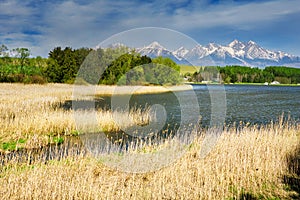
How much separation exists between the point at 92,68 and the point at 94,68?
Answer: 610 mm

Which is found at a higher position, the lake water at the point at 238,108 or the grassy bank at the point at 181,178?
the lake water at the point at 238,108

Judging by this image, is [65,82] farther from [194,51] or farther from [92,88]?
[194,51]

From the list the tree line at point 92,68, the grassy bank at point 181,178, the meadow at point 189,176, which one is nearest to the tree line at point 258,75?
the tree line at point 92,68

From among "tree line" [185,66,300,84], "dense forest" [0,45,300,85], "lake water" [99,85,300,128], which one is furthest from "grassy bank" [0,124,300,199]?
"tree line" [185,66,300,84]

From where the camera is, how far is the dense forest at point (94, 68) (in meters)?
43.5

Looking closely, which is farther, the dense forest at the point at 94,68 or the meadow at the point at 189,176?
the dense forest at the point at 94,68

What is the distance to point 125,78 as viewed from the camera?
1921 inches

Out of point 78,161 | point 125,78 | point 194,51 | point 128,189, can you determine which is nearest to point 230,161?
point 128,189

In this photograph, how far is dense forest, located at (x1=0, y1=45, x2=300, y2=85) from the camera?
143 ft

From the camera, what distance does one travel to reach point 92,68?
49.0 metres

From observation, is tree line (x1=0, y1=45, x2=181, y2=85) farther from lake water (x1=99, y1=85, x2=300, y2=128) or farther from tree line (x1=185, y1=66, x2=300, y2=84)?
tree line (x1=185, y1=66, x2=300, y2=84)

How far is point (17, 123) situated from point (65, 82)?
44346mm

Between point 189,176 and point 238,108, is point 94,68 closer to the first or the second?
point 238,108

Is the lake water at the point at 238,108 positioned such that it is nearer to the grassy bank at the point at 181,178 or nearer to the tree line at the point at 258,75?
the grassy bank at the point at 181,178
